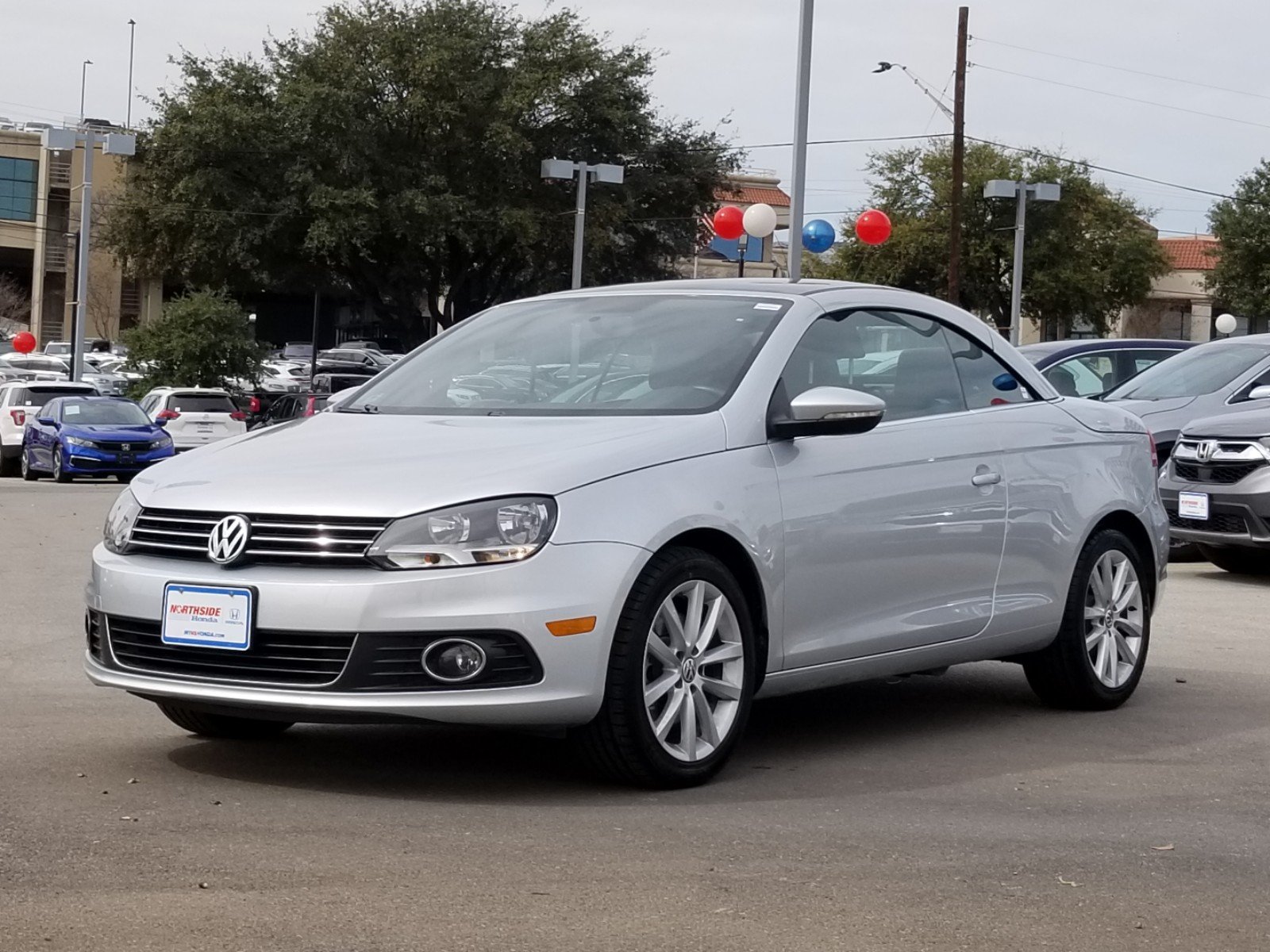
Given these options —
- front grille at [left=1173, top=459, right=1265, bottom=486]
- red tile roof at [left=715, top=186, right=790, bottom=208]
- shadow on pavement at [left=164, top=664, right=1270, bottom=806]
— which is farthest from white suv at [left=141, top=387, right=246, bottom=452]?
red tile roof at [left=715, top=186, right=790, bottom=208]

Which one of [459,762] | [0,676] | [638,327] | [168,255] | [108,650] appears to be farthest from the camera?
[168,255]

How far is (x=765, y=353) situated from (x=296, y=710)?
1995mm

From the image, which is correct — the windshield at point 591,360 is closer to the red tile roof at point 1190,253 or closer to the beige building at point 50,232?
the red tile roof at point 1190,253

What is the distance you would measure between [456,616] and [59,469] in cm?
2413

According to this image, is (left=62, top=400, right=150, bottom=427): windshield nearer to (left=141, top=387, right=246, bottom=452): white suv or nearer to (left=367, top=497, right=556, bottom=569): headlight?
(left=141, top=387, right=246, bottom=452): white suv

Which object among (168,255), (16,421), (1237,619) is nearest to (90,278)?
(168,255)

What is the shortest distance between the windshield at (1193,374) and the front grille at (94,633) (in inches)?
423

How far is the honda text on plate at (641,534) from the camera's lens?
5426 millimetres

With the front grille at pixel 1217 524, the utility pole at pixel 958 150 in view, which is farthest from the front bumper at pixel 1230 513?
the utility pole at pixel 958 150

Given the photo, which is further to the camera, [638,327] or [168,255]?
[168,255]

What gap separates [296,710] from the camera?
5496 millimetres

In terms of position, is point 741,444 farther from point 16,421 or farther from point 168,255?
point 168,255

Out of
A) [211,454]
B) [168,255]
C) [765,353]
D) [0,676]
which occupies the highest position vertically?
[168,255]

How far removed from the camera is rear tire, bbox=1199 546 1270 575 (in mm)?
13953
